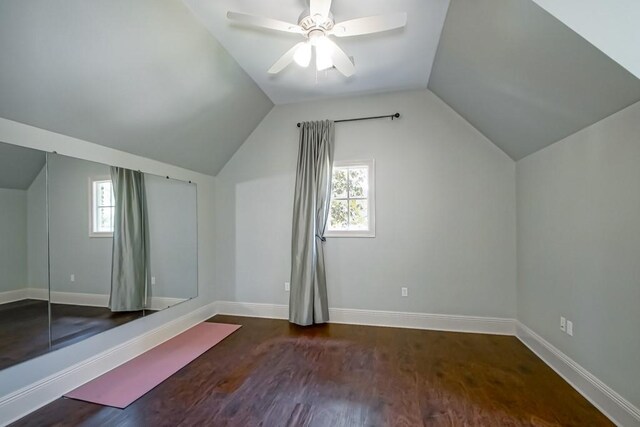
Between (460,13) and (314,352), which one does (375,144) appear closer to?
(460,13)

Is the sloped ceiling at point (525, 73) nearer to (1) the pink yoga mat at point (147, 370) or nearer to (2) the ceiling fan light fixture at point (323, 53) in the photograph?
(2) the ceiling fan light fixture at point (323, 53)

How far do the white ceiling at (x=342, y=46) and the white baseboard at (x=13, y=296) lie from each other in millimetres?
2426

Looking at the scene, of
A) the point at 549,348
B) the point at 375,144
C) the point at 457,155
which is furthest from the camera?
the point at 375,144

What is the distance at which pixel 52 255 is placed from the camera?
217 cm

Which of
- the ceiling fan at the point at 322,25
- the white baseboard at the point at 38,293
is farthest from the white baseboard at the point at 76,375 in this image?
the ceiling fan at the point at 322,25

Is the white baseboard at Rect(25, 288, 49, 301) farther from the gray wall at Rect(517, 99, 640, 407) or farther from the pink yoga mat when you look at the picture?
the gray wall at Rect(517, 99, 640, 407)

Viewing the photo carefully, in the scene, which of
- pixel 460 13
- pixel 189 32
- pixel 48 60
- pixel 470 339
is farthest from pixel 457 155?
pixel 48 60

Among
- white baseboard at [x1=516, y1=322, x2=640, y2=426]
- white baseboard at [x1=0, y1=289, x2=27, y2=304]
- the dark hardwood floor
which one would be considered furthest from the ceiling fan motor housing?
white baseboard at [x1=516, y1=322, x2=640, y2=426]

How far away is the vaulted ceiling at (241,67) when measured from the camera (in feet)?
5.37

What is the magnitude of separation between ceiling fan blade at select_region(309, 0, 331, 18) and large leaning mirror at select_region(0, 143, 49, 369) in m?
2.21

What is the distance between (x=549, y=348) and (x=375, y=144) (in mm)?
2710

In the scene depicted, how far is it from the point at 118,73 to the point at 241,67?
1200mm

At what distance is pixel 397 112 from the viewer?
3482 mm

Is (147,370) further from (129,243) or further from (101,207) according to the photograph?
(101,207)
